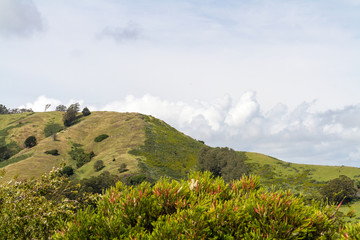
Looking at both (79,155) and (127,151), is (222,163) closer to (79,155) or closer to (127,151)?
(127,151)

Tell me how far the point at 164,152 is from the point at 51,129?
67768mm

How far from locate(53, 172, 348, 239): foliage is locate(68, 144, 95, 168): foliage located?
317ft

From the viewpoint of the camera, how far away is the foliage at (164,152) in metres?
89.2

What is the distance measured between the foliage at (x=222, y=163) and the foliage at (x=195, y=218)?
75612mm

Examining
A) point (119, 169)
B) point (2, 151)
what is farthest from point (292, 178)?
point (2, 151)

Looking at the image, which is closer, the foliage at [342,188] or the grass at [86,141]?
the foliage at [342,188]

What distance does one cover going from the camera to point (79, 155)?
103938 millimetres

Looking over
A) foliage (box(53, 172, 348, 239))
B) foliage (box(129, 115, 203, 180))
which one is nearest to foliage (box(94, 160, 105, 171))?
foliage (box(129, 115, 203, 180))

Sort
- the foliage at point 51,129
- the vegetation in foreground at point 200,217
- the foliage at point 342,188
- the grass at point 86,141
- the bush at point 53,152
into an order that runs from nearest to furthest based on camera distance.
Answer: the vegetation in foreground at point 200,217
the foliage at point 342,188
the grass at point 86,141
the bush at point 53,152
the foliage at point 51,129

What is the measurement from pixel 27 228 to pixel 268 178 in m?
88.4

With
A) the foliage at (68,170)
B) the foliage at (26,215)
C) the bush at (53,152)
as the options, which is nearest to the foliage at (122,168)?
the foliage at (68,170)

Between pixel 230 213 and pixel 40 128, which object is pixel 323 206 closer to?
pixel 230 213

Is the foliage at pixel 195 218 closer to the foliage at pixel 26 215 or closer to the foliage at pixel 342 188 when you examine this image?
the foliage at pixel 26 215

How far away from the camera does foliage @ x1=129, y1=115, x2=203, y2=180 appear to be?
3511 inches
